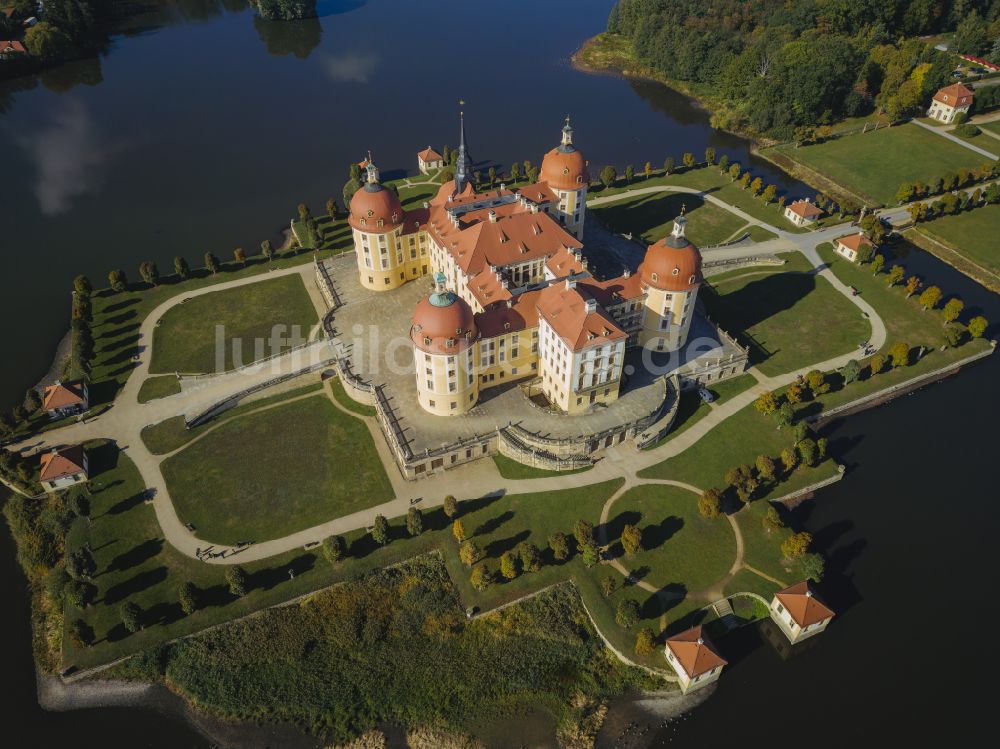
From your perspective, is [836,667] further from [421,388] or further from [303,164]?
[303,164]

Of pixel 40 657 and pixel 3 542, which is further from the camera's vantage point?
pixel 3 542

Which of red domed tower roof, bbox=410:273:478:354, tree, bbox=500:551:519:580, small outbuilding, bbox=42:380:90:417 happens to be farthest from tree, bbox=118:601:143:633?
red domed tower roof, bbox=410:273:478:354

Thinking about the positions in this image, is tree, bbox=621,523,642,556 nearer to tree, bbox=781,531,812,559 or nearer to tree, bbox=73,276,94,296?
tree, bbox=781,531,812,559

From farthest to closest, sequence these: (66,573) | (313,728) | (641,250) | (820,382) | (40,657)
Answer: (641,250)
(820,382)
(66,573)
(40,657)
(313,728)

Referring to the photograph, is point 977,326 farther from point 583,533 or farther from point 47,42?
point 47,42

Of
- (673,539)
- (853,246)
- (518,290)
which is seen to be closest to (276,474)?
(518,290)

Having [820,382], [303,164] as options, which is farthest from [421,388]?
[303,164]

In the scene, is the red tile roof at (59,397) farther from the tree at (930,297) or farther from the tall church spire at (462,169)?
the tree at (930,297)

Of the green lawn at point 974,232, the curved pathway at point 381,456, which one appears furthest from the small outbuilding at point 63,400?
the green lawn at point 974,232
